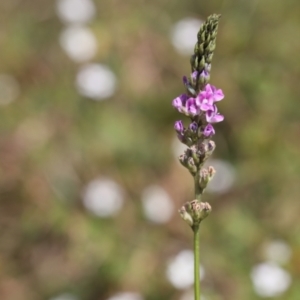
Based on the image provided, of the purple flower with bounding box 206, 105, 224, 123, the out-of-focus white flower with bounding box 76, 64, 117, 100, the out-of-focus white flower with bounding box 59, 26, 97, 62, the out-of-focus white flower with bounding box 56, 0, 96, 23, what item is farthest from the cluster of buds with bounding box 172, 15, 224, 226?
the out-of-focus white flower with bounding box 56, 0, 96, 23

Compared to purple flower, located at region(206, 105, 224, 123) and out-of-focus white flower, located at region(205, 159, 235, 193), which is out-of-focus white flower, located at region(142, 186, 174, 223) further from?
purple flower, located at region(206, 105, 224, 123)

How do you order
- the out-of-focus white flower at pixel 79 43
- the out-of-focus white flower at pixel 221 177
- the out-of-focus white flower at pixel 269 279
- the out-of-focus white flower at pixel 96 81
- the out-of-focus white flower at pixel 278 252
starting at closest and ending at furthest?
the out-of-focus white flower at pixel 269 279
the out-of-focus white flower at pixel 278 252
the out-of-focus white flower at pixel 221 177
the out-of-focus white flower at pixel 96 81
the out-of-focus white flower at pixel 79 43

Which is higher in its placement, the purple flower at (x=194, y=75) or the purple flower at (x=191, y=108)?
the purple flower at (x=194, y=75)

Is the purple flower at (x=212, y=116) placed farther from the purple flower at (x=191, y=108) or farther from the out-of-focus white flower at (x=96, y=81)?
the out-of-focus white flower at (x=96, y=81)

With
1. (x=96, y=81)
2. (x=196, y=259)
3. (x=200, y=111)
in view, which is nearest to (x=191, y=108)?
(x=200, y=111)

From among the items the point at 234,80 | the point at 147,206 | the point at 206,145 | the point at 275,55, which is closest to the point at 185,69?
the point at 234,80

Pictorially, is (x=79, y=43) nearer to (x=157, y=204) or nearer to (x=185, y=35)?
(x=185, y=35)

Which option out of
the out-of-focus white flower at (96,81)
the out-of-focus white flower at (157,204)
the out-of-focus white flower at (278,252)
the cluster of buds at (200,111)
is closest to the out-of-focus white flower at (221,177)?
the out-of-focus white flower at (157,204)
